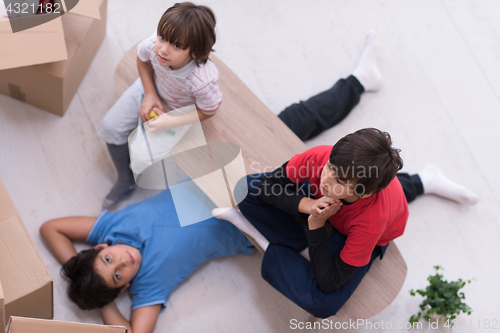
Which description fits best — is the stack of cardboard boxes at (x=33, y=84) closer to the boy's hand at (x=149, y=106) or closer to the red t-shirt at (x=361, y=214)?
the boy's hand at (x=149, y=106)

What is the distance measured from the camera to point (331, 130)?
148 cm

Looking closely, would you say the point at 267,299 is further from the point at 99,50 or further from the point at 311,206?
the point at 99,50

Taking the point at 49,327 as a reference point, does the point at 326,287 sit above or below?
below

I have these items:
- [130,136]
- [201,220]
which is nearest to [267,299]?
[201,220]

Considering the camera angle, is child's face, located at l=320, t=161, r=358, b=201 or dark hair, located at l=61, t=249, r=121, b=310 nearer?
child's face, located at l=320, t=161, r=358, b=201

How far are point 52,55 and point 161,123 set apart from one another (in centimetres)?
32

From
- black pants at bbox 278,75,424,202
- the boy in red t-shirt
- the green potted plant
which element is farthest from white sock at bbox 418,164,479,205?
the boy in red t-shirt

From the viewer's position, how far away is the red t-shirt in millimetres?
968

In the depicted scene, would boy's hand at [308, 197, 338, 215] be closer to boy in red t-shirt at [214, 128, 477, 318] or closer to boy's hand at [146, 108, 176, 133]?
boy in red t-shirt at [214, 128, 477, 318]

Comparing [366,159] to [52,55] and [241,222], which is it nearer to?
[241,222]

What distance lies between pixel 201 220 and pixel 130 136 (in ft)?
1.08

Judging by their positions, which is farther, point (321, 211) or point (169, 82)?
point (169, 82)

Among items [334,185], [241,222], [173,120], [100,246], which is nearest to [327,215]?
[334,185]

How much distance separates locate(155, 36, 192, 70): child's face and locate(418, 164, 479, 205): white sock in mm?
922
